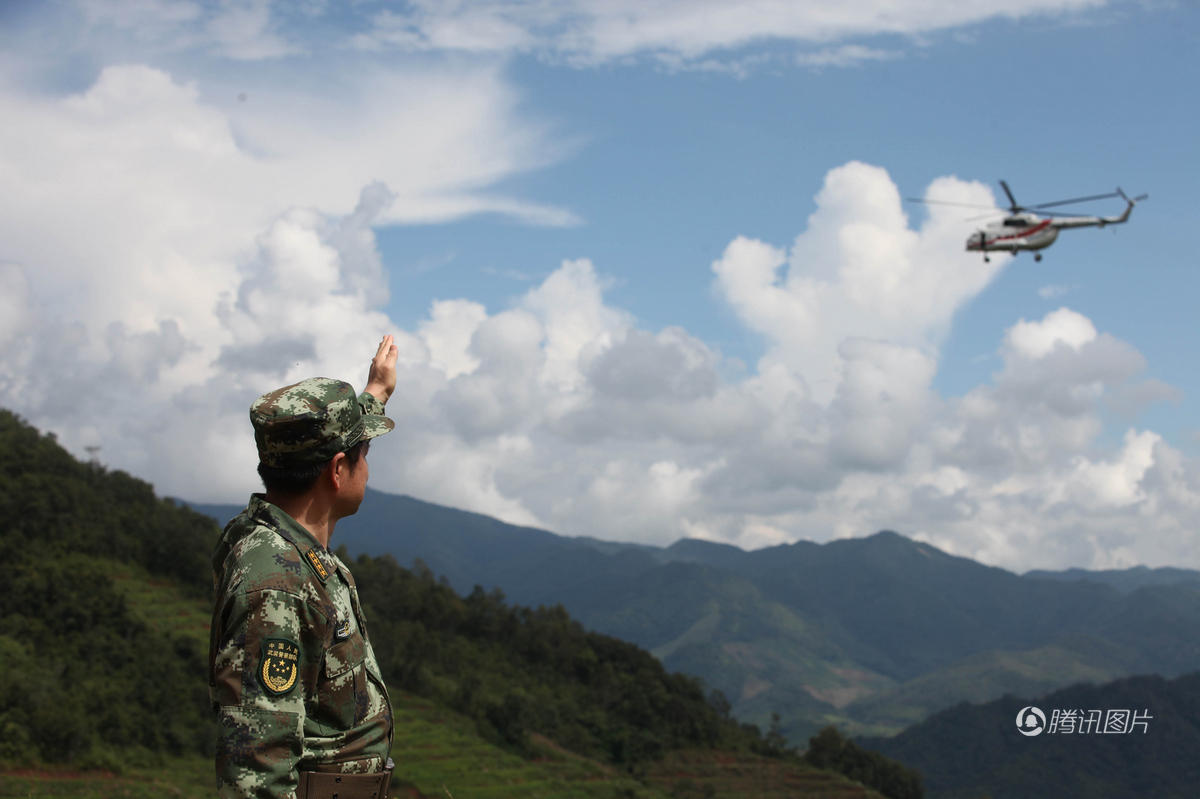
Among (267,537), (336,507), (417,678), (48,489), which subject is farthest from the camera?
(417,678)

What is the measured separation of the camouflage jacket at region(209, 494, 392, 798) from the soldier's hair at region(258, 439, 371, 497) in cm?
7

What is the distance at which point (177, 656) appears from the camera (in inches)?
2416

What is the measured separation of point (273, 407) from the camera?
3367mm

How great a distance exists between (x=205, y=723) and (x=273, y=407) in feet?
200

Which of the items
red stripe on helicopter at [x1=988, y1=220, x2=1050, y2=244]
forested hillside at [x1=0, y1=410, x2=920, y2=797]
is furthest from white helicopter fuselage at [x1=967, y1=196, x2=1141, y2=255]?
forested hillside at [x1=0, y1=410, x2=920, y2=797]

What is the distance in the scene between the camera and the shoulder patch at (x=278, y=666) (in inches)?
118

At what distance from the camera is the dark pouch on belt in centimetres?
313

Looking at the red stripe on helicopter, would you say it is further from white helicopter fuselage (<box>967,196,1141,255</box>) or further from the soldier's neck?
the soldier's neck

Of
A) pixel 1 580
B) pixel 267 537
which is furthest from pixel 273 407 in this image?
pixel 1 580

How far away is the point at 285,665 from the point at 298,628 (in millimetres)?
125

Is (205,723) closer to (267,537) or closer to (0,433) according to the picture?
(0,433)

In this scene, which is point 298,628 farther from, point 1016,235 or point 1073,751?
point 1073,751

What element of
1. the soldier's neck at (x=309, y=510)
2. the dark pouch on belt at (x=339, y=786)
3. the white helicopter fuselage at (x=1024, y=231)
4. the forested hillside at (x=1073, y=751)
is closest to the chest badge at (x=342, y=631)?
the soldier's neck at (x=309, y=510)

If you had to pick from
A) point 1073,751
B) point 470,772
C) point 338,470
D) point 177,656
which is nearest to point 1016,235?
point 338,470
